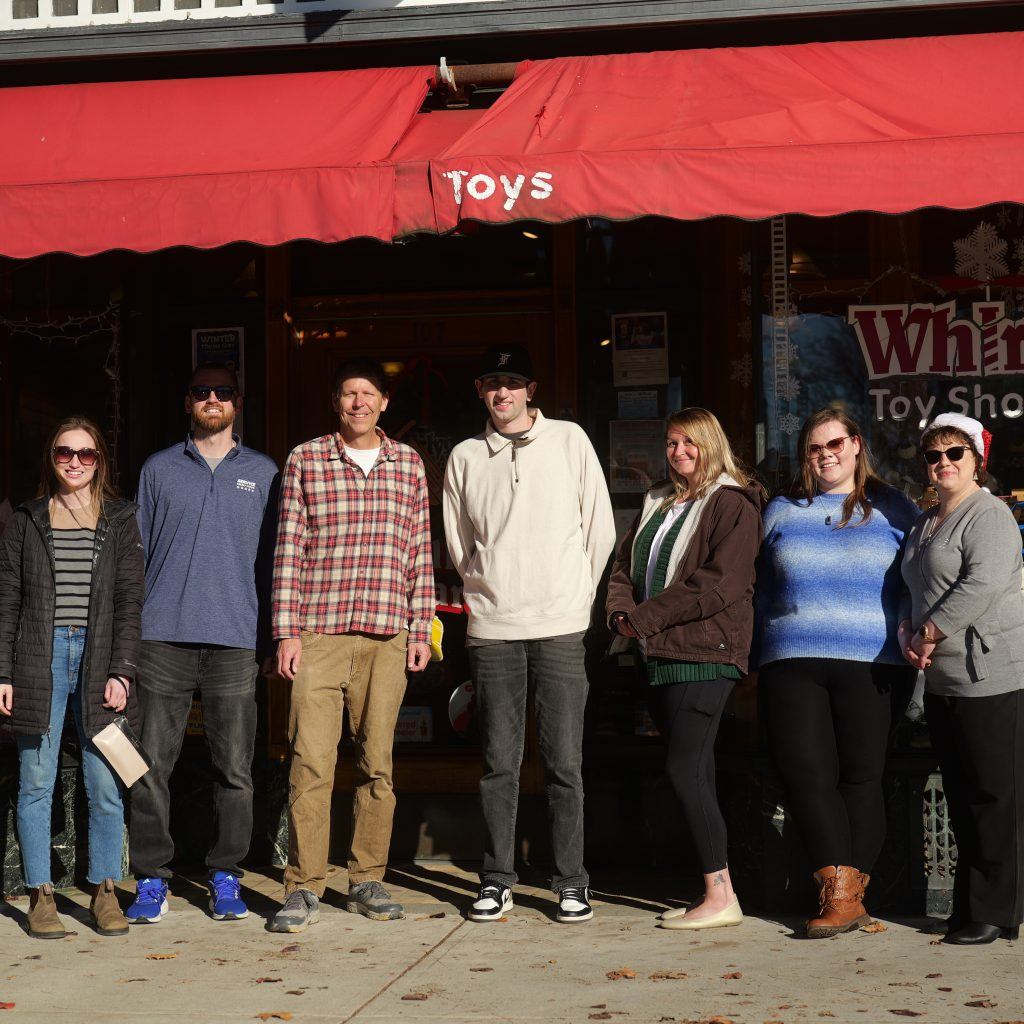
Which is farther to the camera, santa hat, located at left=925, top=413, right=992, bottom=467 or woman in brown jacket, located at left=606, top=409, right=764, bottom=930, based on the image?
woman in brown jacket, located at left=606, top=409, right=764, bottom=930

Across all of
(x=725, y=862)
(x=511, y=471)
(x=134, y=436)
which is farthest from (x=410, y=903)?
(x=134, y=436)

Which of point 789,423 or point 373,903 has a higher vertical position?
point 789,423

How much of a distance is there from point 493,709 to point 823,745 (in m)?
1.27

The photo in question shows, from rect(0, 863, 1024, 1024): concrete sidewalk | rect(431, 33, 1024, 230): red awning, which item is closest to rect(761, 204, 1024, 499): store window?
rect(431, 33, 1024, 230): red awning

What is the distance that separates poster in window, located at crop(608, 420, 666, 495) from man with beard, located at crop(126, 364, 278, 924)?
1912mm

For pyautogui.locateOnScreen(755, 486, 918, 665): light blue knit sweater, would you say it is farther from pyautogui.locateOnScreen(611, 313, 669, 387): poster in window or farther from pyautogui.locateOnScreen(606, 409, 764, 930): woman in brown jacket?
pyautogui.locateOnScreen(611, 313, 669, 387): poster in window

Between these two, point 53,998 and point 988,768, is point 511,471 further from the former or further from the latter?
point 53,998

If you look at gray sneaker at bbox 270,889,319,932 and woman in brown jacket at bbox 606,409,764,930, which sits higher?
woman in brown jacket at bbox 606,409,764,930

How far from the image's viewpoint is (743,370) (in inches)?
259

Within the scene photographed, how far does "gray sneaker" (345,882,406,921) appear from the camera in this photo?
5.67 m

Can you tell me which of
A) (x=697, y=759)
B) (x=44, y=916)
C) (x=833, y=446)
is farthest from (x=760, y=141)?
(x=44, y=916)

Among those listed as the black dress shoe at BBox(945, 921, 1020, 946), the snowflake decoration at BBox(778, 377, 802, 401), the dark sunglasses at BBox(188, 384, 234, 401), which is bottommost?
the black dress shoe at BBox(945, 921, 1020, 946)

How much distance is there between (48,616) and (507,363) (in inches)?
79.8

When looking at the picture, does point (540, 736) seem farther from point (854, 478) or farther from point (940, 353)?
point (940, 353)
